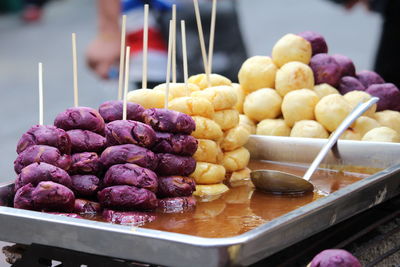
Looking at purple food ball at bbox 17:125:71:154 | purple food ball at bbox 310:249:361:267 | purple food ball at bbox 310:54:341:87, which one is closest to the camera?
purple food ball at bbox 310:249:361:267

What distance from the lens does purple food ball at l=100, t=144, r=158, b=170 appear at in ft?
6.53

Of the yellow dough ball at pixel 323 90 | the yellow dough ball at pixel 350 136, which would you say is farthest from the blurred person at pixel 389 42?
the yellow dough ball at pixel 350 136

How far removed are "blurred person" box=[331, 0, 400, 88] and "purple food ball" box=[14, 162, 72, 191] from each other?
331 centimetres

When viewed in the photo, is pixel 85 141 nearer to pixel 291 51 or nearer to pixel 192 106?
pixel 192 106

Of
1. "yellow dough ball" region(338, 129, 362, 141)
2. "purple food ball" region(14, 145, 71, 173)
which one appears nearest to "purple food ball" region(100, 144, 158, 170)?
"purple food ball" region(14, 145, 71, 173)

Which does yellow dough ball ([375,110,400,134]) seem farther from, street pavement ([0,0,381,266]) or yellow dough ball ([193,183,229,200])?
street pavement ([0,0,381,266])

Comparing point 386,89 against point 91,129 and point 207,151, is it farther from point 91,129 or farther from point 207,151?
point 91,129

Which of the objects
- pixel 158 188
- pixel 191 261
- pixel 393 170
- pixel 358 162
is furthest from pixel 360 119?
pixel 191 261

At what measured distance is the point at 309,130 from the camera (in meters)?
2.86

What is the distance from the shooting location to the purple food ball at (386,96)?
10.4 feet

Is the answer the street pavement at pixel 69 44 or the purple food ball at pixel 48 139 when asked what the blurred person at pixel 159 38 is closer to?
the street pavement at pixel 69 44

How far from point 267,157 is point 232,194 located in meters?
0.59

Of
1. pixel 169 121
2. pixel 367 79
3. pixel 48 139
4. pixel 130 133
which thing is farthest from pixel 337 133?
pixel 48 139

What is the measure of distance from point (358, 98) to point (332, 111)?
0.24m
